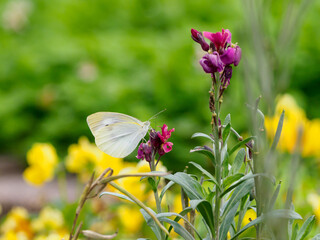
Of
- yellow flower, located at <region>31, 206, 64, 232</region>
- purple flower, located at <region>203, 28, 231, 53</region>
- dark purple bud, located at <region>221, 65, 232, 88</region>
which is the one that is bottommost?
yellow flower, located at <region>31, 206, 64, 232</region>

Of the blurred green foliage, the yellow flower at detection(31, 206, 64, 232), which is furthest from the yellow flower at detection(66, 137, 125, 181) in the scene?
the blurred green foliage

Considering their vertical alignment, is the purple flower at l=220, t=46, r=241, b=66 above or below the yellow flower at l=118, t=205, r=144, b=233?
above

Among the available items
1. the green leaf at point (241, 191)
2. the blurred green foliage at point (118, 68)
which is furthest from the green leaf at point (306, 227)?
the blurred green foliage at point (118, 68)

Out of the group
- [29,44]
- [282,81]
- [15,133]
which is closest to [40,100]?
[15,133]

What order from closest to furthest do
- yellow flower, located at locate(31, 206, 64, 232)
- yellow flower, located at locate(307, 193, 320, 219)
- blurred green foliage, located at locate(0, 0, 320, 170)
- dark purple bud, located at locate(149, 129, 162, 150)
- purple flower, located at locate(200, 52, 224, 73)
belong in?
purple flower, located at locate(200, 52, 224, 73), dark purple bud, located at locate(149, 129, 162, 150), yellow flower, located at locate(307, 193, 320, 219), yellow flower, located at locate(31, 206, 64, 232), blurred green foliage, located at locate(0, 0, 320, 170)

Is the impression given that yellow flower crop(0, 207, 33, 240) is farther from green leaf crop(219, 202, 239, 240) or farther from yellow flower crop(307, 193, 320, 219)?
green leaf crop(219, 202, 239, 240)

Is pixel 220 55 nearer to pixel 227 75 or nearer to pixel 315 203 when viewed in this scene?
pixel 227 75

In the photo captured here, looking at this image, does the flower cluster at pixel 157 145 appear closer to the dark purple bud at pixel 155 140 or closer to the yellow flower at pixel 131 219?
the dark purple bud at pixel 155 140
